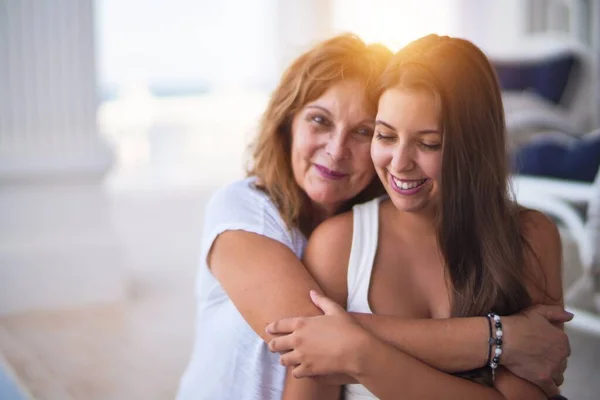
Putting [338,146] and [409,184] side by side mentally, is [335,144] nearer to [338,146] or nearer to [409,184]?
[338,146]

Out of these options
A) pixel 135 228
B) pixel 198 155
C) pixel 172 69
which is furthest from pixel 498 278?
pixel 172 69

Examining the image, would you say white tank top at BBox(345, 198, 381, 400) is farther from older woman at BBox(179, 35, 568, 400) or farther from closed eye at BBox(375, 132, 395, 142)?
closed eye at BBox(375, 132, 395, 142)

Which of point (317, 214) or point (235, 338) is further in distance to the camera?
point (317, 214)

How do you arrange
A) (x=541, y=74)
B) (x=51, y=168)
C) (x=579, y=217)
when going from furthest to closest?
(x=541, y=74), (x=51, y=168), (x=579, y=217)

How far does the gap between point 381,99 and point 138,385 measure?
1.69m

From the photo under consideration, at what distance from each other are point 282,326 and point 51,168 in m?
2.45

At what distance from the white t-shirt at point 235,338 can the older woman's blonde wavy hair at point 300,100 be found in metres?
0.05

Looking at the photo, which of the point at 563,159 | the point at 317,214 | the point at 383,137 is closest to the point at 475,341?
the point at 383,137

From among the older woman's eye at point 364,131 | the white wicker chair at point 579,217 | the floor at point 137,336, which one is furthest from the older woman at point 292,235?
the floor at point 137,336

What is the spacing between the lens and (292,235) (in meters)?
1.53

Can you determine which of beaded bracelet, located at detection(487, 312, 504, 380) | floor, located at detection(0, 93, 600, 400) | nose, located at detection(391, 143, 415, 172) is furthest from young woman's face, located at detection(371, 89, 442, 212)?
floor, located at detection(0, 93, 600, 400)

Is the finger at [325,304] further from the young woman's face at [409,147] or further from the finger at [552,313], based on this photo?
the finger at [552,313]

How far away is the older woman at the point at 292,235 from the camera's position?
4.32ft

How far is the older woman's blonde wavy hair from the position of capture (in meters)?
1.51
